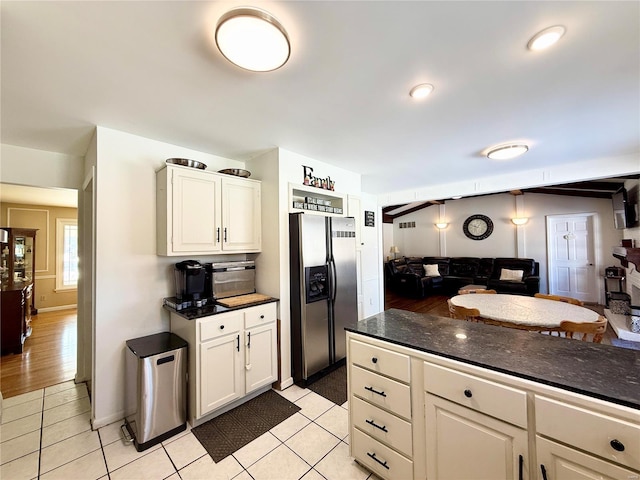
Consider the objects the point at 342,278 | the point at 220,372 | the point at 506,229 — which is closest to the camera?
the point at 220,372

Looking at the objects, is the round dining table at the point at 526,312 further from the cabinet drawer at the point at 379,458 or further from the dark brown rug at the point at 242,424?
the dark brown rug at the point at 242,424

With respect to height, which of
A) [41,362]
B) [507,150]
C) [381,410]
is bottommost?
[41,362]

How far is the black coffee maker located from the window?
5425 millimetres

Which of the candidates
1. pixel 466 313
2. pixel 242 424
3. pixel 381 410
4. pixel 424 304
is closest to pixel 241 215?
pixel 242 424

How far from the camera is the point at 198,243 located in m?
2.49

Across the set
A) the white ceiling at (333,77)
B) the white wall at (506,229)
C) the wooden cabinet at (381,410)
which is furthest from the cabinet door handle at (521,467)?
the white wall at (506,229)

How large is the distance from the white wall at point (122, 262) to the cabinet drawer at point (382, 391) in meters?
1.97

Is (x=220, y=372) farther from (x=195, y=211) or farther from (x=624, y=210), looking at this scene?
(x=624, y=210)

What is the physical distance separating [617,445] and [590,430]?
0.07 m

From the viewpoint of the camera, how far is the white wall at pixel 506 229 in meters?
6.02

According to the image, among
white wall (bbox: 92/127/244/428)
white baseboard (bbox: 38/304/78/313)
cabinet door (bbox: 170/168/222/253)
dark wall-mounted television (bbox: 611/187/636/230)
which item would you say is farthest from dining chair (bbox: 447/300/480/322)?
white baseboard (bbox: 38/304/78/313)

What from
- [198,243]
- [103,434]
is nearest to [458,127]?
[198,243]

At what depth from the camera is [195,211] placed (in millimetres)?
2467

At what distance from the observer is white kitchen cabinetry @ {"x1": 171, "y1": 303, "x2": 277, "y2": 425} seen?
6.98 feet
